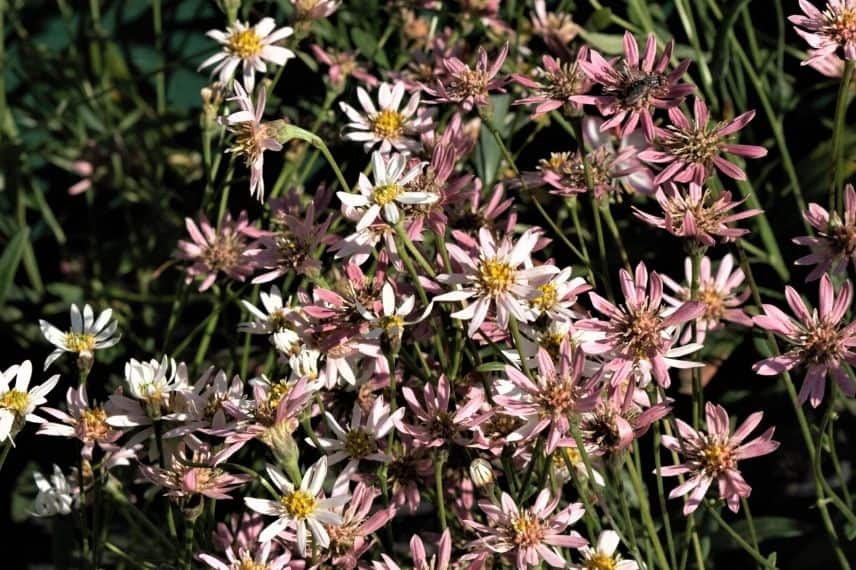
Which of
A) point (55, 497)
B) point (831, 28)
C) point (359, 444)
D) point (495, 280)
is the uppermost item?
point (831, 28)

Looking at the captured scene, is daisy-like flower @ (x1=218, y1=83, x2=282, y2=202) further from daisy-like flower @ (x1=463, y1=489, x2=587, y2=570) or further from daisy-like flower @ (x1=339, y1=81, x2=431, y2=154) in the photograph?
daisy-like flower @ (x1=463, y1=489, x2=587, y2=570)

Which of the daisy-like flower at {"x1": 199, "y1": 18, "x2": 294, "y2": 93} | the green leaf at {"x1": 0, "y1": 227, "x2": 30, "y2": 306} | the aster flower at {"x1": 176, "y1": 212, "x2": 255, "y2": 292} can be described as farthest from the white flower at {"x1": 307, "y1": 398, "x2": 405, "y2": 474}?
the green leaf at {"x1": 0, "y1": 227, "x2": 30, "y2": 306}

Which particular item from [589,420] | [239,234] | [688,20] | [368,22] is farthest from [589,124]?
[589,420]

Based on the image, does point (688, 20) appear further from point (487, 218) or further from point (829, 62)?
point (487, 218)

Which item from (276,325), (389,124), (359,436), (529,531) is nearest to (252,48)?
(389,124)

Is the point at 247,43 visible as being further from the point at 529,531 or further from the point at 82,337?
the point at 529,531

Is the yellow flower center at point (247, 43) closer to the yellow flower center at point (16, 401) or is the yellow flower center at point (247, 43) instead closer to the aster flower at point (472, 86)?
the aster flower at point (472, 86)

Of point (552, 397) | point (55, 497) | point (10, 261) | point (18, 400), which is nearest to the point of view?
point (552, 397)
